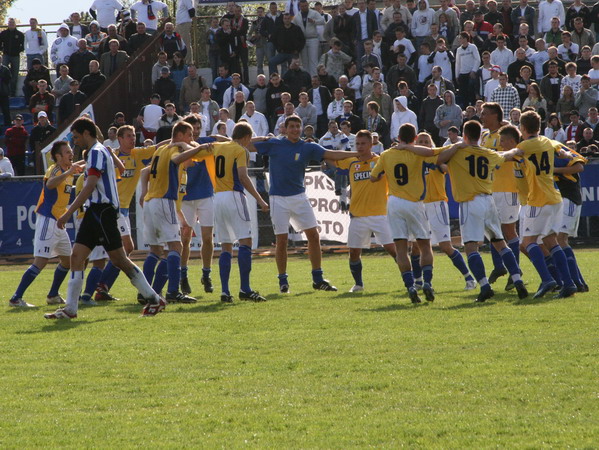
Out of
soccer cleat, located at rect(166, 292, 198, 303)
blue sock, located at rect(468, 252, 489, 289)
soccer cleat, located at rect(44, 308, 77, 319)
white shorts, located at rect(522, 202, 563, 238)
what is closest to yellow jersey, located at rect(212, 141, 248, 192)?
soccer cleat, located at rect(166, 292, 198, 303)

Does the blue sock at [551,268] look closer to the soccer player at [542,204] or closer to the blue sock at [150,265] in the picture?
the soccer player at [542,204]

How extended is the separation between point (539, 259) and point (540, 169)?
1.08 meters

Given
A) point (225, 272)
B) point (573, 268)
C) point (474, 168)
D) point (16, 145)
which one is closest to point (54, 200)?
point (225, 272)

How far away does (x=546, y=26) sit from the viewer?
82.3 ft

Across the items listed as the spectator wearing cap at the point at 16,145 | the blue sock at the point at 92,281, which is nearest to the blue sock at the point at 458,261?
the blue sock at the point at 92,281

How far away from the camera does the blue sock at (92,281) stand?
41.7ft

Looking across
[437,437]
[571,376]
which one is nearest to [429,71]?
[571,376]

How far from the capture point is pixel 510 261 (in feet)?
36.9

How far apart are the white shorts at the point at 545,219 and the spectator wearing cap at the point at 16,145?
16416 mm

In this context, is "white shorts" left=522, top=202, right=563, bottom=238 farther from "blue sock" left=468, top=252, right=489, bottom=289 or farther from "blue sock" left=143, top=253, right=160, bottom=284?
"blue sock" left=143, top=253, right=160, bottom=284

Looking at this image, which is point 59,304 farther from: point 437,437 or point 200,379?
point 437,437

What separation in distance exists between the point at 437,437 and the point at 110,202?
18.6 ft

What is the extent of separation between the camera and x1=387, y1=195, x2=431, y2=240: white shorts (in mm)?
11438

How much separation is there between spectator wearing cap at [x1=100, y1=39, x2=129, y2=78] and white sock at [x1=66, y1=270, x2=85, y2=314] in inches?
631
